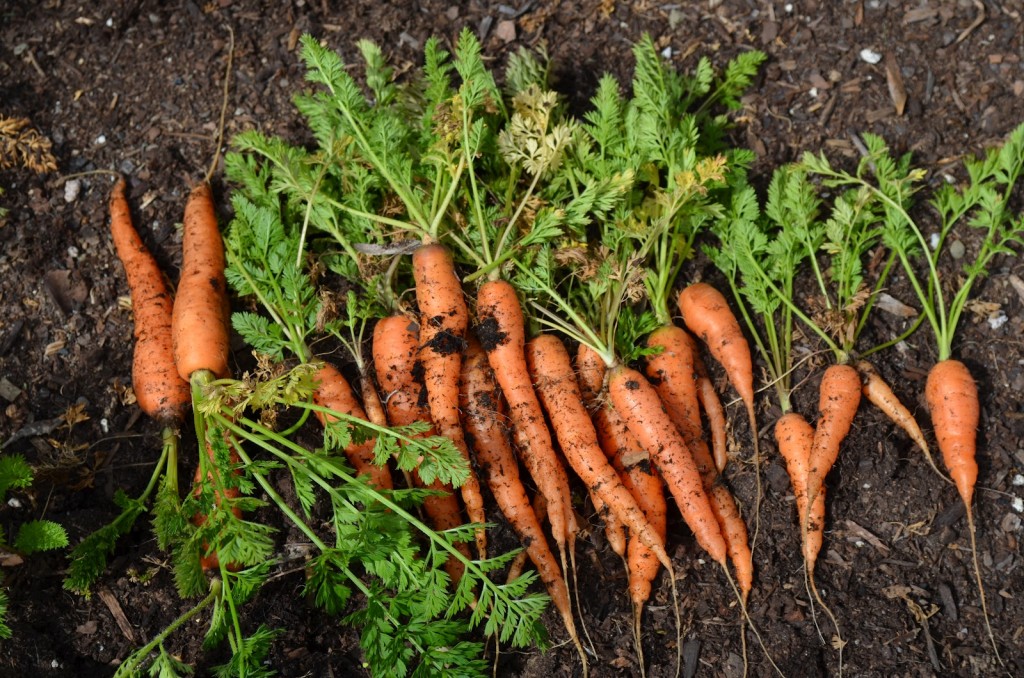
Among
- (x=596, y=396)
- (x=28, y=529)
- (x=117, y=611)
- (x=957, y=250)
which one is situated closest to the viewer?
(x=28, y=529)

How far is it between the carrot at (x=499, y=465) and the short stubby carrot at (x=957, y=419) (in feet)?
4.93

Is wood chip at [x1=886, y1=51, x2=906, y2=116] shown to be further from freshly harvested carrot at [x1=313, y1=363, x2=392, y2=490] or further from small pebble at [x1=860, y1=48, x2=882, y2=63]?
freshly harvested carrot at [x1=313, y1=363, x2=392, y2=490]

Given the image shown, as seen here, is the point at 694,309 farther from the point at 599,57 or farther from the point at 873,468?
the point at 599,57

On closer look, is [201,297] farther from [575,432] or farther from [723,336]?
[723,336]

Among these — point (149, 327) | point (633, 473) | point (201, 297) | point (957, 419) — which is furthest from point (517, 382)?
point (957, 419)

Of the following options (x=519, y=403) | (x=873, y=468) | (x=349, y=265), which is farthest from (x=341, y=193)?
(x=873, y=468)

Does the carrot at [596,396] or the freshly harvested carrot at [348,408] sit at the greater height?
the freshly harvested carrot at [348,408]

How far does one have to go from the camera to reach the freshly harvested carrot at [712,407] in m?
3.35

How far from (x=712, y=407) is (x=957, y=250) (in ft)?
4.19

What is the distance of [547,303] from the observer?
3.47 m

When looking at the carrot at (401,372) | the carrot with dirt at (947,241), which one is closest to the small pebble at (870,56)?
the carrot with dirt at (947,241)

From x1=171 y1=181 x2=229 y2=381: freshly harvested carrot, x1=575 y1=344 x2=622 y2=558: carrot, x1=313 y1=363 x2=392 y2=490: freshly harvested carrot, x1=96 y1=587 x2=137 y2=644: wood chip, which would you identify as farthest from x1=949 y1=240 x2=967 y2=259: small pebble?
x1=96 y1=587 x2=137 y2=644: wood chip

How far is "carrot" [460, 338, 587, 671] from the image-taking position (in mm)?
3096

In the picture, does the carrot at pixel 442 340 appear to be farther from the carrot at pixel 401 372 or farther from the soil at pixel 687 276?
the soil at pixel 687 276
